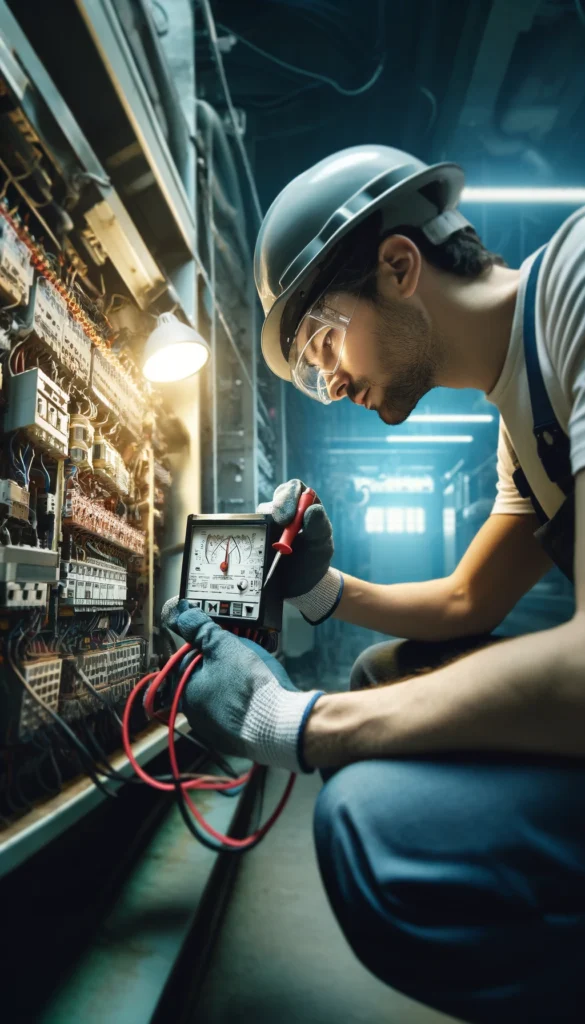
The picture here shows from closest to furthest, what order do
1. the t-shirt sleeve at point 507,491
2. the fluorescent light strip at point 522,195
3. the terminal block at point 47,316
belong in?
the terminal block at point 47,316 → the t-shirt sleeve at point 507,491 → the fluorescent light strip at point 522,195

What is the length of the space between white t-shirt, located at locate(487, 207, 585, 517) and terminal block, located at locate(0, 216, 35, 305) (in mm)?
741

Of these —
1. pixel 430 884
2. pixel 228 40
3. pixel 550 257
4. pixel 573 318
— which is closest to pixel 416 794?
pixel 430 884

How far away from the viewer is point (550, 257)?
2.48ft

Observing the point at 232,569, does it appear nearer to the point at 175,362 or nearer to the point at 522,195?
the point at 175,362

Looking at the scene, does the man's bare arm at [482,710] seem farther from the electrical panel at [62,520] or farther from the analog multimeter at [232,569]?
the electrical panel at [62,520]

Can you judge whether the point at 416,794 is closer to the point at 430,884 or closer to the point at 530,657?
the point at 430,884

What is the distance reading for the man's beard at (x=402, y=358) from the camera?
86 cm

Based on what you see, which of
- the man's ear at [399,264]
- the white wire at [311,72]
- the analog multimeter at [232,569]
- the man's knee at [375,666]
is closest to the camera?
the analog multimeter at [232,569]

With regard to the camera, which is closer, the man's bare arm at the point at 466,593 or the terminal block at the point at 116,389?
the terminal block at the point at 116,389

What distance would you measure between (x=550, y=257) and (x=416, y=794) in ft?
2.43

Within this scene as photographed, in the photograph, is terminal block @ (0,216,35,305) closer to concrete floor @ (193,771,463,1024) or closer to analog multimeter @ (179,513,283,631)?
analog multimeter @ (179,513,283,631)

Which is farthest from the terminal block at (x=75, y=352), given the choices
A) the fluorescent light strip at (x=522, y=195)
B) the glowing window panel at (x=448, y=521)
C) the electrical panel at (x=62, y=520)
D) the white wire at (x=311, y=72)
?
the white wire at (x=311, y=72)

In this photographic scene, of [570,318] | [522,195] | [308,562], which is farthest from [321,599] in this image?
[522,195]

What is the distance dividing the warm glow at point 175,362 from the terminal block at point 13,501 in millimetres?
424
